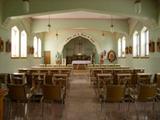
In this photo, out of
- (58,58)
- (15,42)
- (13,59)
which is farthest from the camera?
(58,58)

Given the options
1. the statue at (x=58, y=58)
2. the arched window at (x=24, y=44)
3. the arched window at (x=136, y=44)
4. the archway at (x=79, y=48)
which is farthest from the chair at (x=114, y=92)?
the archway at (x=79, y=48)

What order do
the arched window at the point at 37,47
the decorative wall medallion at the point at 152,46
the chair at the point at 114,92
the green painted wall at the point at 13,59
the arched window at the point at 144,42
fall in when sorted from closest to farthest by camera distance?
1. the chair at the point at 114,92
2. the green painted wall at the point at 13,59
3. the decorative wall medallion at the point at 152,46
4. the arched window at the point at 144,42
5. the arched window at the point at 37,47

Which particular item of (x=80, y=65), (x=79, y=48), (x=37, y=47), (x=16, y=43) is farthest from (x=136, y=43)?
(x=79, y=48)

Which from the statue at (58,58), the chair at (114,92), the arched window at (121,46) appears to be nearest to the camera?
the chair at (114,92)

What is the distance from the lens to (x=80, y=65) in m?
27.8

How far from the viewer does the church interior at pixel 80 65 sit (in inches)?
280

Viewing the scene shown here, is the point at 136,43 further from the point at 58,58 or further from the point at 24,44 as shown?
the point at 58,58

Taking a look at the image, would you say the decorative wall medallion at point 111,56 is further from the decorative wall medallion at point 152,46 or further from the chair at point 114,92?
the chair at point 114,92

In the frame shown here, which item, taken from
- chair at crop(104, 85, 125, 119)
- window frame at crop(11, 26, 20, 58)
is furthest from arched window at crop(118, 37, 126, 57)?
chair at crop(104, 85, 125, 119)

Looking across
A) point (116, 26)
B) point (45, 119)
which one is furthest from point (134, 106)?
point (116, 26)

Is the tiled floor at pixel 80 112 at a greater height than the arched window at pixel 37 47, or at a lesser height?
lesser

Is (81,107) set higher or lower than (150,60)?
lower

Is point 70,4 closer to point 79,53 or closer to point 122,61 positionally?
point 122,61

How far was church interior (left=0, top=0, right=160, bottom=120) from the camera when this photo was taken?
7109 mm
